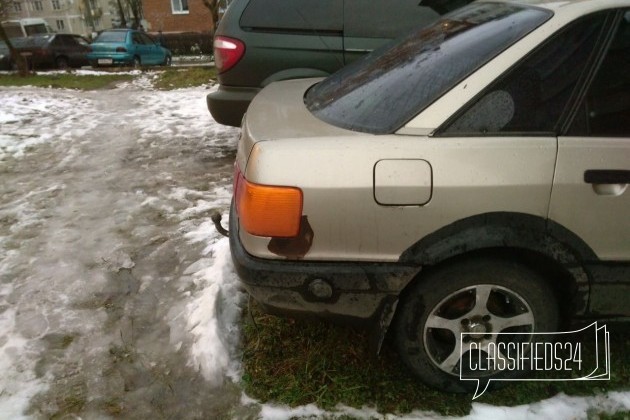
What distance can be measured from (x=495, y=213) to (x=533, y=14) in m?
0.88

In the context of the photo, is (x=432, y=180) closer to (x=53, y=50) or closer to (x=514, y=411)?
(x=514, y=411)

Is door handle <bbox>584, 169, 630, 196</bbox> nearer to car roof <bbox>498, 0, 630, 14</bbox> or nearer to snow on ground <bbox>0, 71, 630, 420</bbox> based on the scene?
car roof <bbox>498, 0, 630, 14</bbox>

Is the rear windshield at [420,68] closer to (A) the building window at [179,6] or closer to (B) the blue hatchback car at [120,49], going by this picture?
Answer: (B) the blue hatchback car at [120,49]

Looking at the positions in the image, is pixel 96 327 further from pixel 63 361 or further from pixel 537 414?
pixel 537 414

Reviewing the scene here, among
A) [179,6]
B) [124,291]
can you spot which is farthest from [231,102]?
[179,6]

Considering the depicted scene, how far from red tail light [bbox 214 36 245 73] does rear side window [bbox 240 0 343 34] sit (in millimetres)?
179

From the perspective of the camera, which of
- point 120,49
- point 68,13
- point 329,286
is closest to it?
point 329,286

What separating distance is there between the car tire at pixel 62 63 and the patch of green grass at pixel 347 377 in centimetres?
1684

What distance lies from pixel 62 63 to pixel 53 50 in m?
0.51

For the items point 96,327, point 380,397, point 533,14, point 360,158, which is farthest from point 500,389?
point 96,327

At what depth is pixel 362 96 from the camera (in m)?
2.15

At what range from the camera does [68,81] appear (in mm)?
11016

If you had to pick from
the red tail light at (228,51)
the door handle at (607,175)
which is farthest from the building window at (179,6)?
the door handle at (607,175)

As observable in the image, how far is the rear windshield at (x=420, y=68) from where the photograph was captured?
6.15 ft
